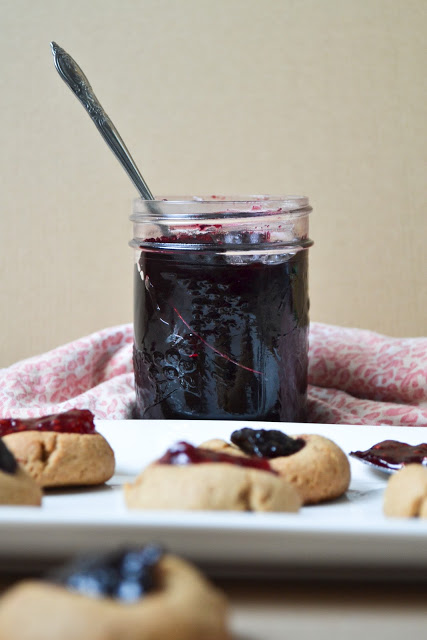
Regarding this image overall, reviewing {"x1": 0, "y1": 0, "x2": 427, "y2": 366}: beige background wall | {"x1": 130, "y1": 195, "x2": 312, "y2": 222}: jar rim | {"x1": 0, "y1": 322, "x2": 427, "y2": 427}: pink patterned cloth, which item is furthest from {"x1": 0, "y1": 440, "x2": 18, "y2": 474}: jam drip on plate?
{"x1": 0, "y1": 0, "x2": 427, "y2": 366}: beige background wall

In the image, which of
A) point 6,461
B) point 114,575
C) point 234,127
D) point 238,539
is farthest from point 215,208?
point 234,127

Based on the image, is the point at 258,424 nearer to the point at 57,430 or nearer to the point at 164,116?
the point at 57,430

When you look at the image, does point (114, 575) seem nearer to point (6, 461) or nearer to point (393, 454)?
point (6, 461)

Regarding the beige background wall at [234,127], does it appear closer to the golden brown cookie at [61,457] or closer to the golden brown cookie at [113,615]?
the golden brown cookie at [61,457]

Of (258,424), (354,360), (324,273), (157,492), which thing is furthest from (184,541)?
(324,273)

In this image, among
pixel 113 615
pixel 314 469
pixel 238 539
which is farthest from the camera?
pixel 314 469

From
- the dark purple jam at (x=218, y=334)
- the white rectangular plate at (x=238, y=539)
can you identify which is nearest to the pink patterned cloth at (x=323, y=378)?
the dark purple jam at (x=218, y=334)

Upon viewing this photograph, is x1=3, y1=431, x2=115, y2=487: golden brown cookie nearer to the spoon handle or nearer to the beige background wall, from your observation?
the spoon handle
